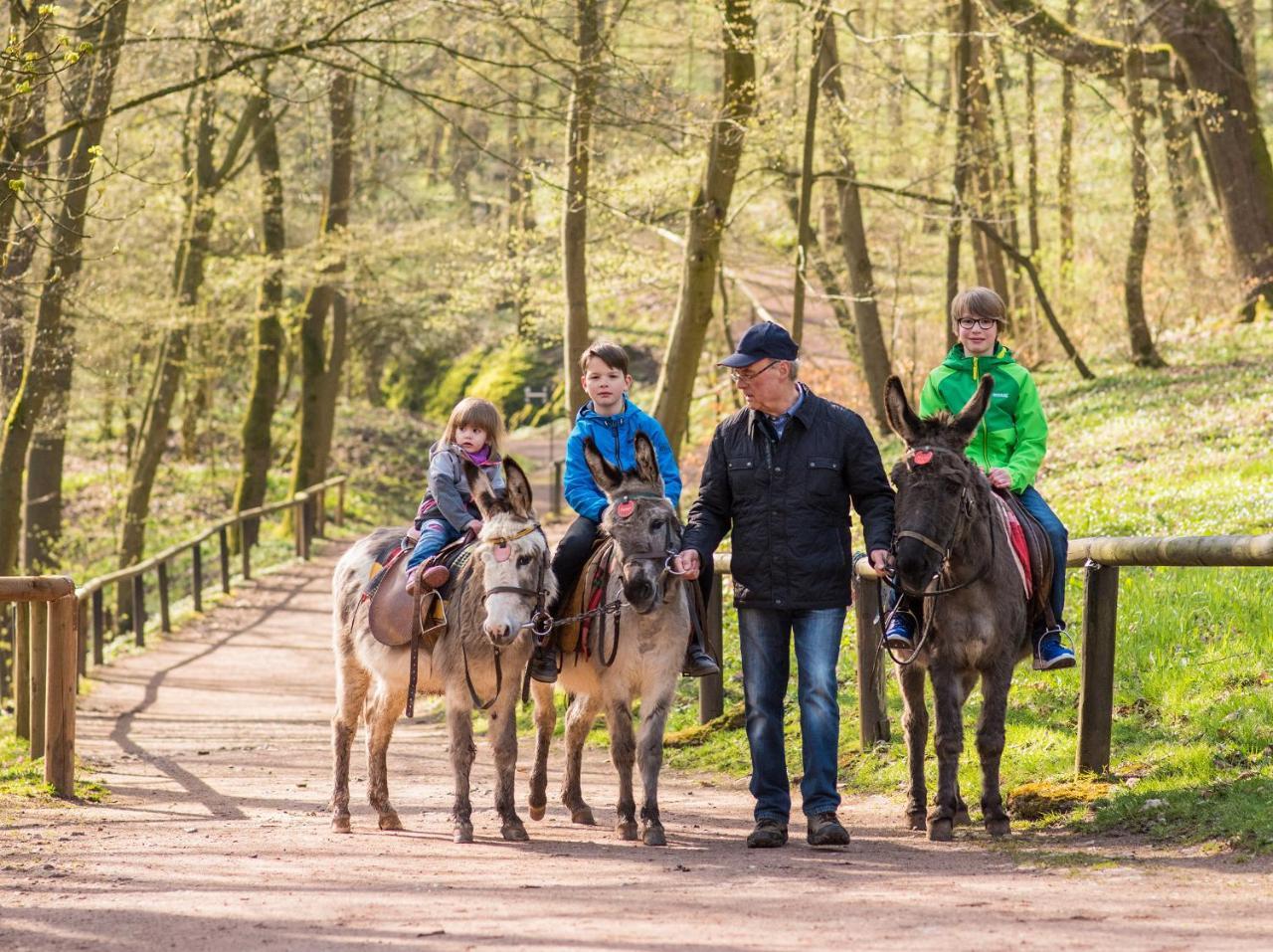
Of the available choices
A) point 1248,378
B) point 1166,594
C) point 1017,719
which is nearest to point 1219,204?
point 1248,378

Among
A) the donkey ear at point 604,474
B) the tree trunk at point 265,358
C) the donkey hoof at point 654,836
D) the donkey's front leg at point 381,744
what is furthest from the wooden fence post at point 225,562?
the donkey hoof at point 654,836

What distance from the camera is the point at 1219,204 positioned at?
24281 mm

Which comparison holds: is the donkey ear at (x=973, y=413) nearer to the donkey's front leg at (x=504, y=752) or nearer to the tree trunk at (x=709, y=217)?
the donkey's front leg at (x=504, y=752)

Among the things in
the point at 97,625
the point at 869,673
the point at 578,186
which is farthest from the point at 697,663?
the point at 97,625

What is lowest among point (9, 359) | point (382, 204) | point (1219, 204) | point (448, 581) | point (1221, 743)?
point (1221, 743)

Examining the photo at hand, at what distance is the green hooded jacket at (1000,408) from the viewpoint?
313 inches

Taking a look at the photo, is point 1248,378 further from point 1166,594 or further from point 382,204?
point 382,204

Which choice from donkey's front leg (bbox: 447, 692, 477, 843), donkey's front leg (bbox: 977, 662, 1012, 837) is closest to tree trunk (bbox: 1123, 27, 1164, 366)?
donkey's front leg (bbox: 977, 662, 1012, 837)

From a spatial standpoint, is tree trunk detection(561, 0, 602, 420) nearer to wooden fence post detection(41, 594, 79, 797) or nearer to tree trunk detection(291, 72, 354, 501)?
wooden fence post detection(41, 594, 79, 797)

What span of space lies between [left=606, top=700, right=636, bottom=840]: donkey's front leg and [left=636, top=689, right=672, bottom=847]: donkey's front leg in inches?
2.8

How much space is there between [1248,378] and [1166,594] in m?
10.7

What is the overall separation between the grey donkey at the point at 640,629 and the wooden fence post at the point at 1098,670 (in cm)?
208

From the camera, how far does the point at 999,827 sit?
7.53m

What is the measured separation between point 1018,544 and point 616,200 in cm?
1371
